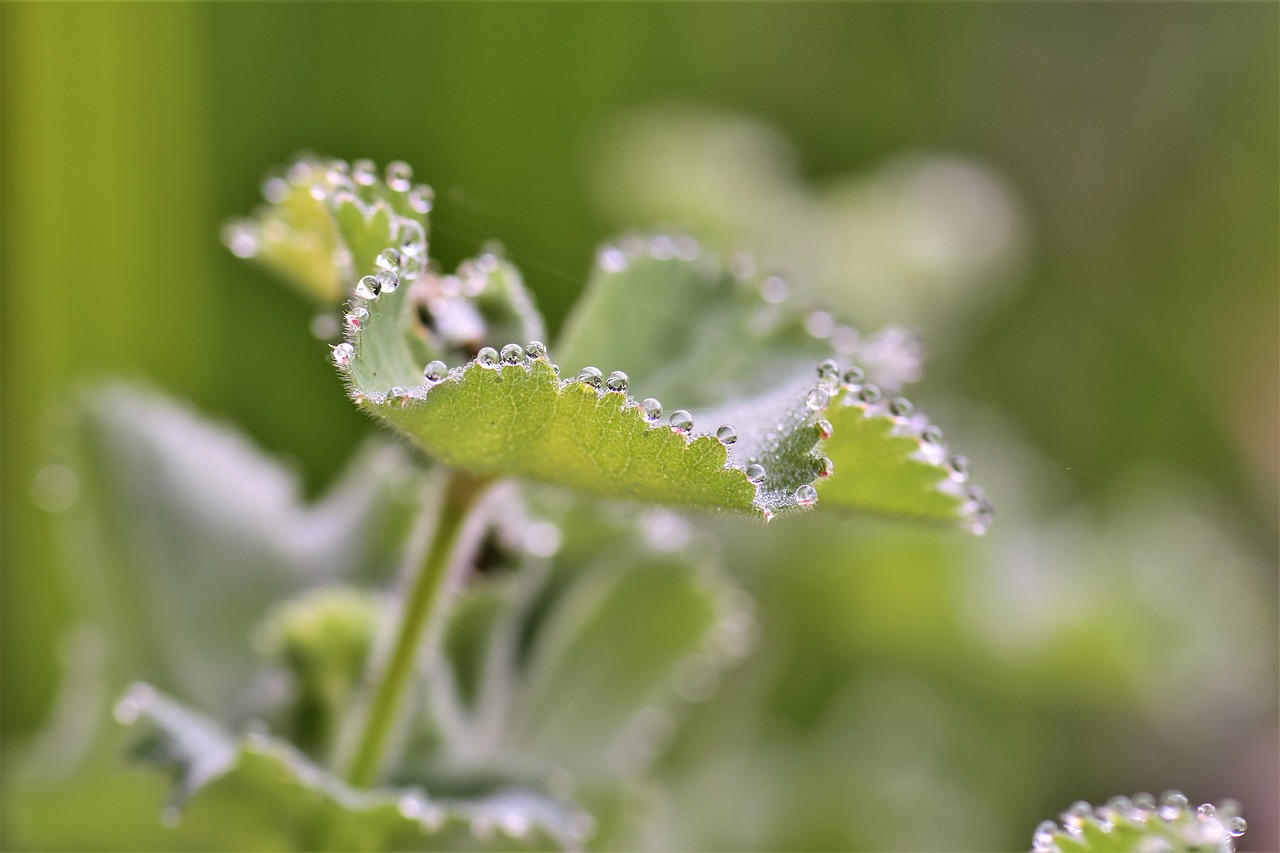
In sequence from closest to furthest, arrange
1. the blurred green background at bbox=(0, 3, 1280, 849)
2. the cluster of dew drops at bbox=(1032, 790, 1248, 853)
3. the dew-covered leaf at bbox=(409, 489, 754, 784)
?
the cluster of dew drops at bbox=(1032, 790, 1248, 853), the dew-covered leaf at bbox=(409, 489, 754, 784), the blurred green background at bbox=(0, 3, 1280, 849)

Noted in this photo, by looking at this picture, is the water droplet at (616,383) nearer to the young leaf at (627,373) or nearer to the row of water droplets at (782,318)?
the young leaf at (627,373)

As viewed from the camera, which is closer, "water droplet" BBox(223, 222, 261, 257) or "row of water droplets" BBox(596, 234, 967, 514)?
"row of water droplets" BBox(596, 234, 967, 514)

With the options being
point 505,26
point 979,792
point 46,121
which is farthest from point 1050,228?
point 46,121

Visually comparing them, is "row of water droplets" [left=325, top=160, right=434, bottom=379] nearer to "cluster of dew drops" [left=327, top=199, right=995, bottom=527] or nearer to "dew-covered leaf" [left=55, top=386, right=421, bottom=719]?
"cluster of dew drops" [left=327, top=199, right=995, bottom=527]

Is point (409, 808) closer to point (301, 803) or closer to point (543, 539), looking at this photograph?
point (301, 803)

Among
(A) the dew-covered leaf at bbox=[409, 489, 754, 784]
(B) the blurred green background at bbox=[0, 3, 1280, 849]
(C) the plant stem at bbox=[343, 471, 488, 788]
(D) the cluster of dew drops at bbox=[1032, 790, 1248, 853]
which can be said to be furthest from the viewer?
(B) the blurred green background at bbox=[0, 3, 1280, 849]

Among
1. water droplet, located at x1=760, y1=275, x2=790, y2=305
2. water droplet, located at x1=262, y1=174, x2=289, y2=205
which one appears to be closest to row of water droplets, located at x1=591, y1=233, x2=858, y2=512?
water droplet, located at x1=760, y1=275, x2=790, y2=305
